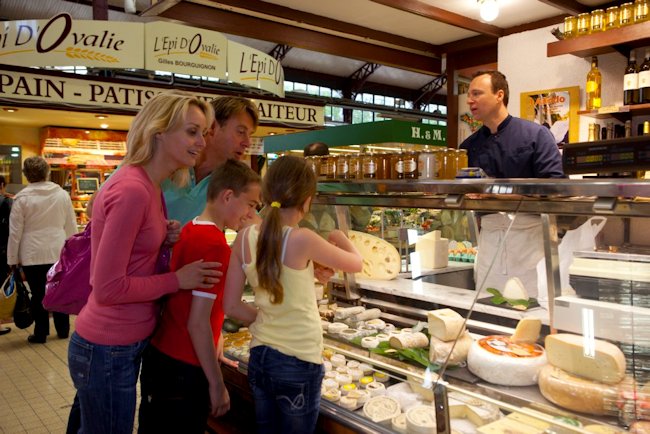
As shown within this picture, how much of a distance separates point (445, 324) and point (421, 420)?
440 millimetres

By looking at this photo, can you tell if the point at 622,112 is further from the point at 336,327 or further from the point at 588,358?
the point at 588,358

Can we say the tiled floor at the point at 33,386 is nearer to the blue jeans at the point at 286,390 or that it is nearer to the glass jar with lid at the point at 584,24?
the blue jeans at the point at 286,390

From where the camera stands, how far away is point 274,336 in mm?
1949

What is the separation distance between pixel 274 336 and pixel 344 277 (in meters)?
1.07

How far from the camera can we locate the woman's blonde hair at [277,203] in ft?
6.20

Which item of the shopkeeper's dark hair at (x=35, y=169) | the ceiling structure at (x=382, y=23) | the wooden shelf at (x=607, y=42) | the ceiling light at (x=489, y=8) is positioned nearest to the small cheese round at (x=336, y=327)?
the ceiling structure at (x=382, y=23)

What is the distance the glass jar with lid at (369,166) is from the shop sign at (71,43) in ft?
17.4

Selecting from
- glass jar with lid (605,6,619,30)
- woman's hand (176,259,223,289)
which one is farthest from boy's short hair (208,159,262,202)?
glass jar with lid (605,6,619,30)

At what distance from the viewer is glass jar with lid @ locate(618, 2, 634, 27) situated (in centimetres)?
496

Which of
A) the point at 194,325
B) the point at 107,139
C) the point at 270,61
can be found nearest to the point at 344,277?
the point at 194,325

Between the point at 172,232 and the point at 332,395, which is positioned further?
the point at 332,395

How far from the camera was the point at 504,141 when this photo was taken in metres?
3.46

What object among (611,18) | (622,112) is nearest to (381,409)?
(622,112)

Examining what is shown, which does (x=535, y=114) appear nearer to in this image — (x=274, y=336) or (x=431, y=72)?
(x=431, y=72)
